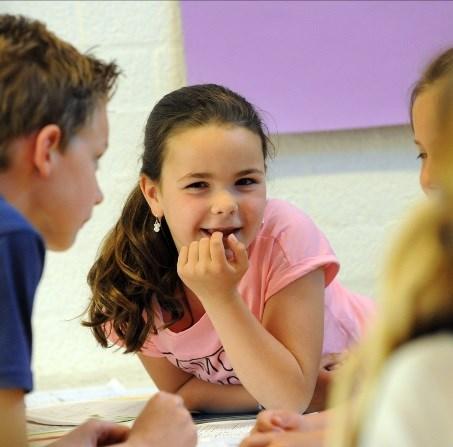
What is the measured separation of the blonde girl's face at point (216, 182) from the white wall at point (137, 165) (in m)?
0.66

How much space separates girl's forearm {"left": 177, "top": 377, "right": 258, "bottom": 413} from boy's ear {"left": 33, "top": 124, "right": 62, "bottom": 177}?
1.73 feet

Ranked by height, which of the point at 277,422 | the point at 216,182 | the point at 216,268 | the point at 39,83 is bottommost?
the point at 277,422

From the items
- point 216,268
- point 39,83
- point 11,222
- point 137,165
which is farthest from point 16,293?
point 137,165

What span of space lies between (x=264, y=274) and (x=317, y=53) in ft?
2.32

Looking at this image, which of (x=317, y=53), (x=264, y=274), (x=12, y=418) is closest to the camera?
(x=12, y=418)

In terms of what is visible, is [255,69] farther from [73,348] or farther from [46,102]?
[46,102]

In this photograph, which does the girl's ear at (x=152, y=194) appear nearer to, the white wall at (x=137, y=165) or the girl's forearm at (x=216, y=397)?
the girl's forearm at (x=216, y=397)

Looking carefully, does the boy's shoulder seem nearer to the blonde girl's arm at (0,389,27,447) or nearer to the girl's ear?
the blonde girl's arm at (0,389,27,447)

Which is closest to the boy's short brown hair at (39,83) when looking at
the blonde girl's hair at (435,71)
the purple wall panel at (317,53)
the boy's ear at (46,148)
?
the boy's ear at (46,148)

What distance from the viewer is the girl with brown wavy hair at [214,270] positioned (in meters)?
1.23

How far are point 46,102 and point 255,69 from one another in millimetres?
1005

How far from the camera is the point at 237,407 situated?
4.37 ft

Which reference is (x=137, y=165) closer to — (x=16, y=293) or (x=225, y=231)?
(x=225, y=231)

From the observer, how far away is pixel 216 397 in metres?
1.35
